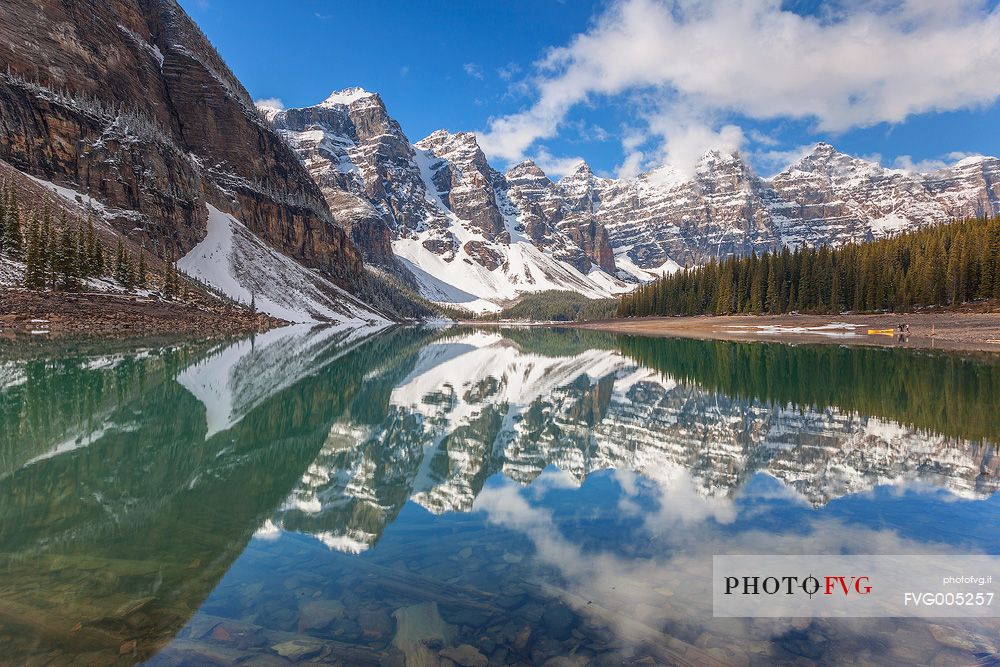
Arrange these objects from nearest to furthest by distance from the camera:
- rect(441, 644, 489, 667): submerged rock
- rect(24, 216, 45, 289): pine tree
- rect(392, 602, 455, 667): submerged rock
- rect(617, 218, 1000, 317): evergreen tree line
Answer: rect(441, 644, 489, 667): submerged rock → rect(392, 602, 455, 667): submerged rock → rect(24, 216, 45, 289): pine tree → rect(617, 218, 1000, 317): evergreen tree line

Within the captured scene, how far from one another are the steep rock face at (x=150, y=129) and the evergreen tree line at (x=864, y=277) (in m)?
100

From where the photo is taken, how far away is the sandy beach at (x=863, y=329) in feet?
172

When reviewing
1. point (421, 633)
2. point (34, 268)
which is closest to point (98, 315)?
point (34, 268)

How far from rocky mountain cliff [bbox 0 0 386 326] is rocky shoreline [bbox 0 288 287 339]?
33127mm

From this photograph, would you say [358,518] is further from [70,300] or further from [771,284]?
[771,284]

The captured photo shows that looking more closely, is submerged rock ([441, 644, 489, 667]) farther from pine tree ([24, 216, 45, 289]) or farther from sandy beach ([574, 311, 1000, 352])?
pine tree ([24, 216, 45, 289])

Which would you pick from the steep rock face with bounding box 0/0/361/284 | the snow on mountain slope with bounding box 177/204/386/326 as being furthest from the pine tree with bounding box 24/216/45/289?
the snow on mountain slope with bounding box 177/204/386/326

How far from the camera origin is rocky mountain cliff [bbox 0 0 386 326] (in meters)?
81.4

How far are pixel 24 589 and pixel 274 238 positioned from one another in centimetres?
13902

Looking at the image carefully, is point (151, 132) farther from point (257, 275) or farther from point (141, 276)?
point (141, 276)

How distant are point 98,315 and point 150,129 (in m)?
68.0

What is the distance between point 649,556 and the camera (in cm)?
739

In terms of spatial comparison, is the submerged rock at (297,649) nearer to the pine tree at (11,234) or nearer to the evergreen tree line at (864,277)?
the pine tree at (11,234)

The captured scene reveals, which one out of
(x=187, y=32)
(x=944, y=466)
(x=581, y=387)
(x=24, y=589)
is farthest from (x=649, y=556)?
(x=187, y=32)
